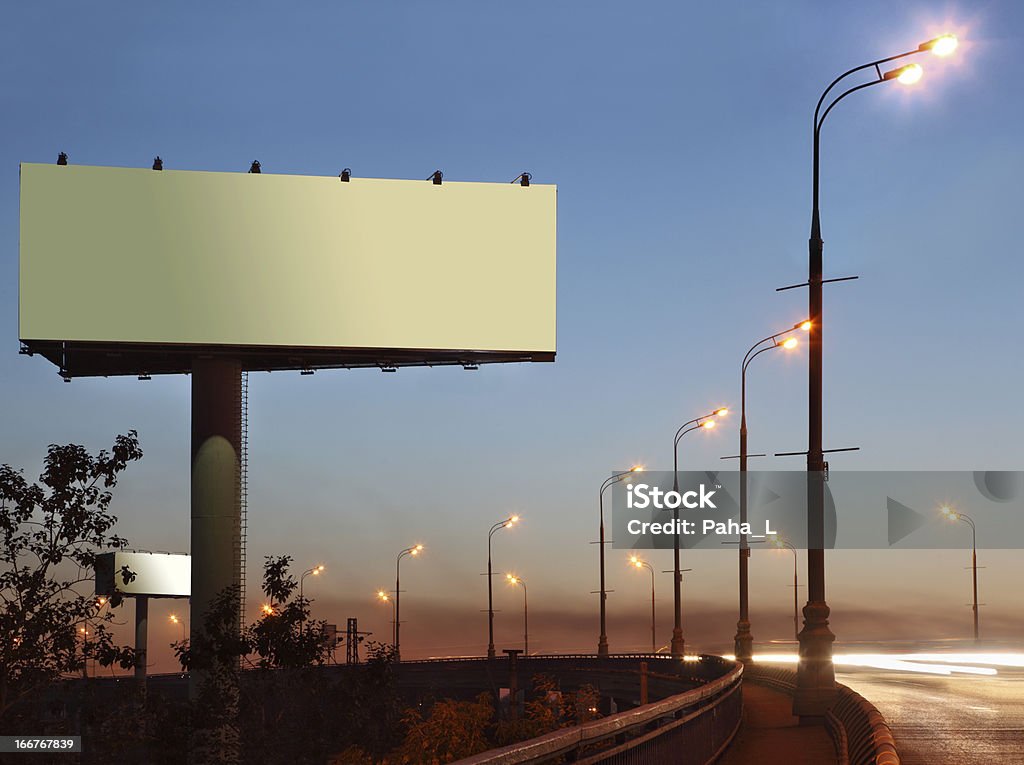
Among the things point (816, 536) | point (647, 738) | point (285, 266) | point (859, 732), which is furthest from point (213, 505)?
point (647, 738)

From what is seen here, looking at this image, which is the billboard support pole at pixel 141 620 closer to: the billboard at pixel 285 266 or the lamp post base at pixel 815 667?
the billboard at pixel 285 266

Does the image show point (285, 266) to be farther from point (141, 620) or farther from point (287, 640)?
point (141, 620)

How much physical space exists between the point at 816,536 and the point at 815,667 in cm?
232

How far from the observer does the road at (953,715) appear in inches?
769

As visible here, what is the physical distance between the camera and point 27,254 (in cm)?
7000

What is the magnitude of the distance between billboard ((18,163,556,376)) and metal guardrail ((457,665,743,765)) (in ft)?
167

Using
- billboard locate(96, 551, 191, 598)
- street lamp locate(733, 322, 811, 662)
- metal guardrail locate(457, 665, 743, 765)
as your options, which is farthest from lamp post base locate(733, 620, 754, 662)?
billboard locate(96, 551, 191, 598)

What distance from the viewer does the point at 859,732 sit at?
18.9 meters

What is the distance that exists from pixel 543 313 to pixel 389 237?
357 inches

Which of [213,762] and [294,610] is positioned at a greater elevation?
[294,610]

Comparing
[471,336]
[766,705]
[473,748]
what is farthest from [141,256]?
[766,705]

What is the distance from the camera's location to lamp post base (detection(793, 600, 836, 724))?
24969 mm

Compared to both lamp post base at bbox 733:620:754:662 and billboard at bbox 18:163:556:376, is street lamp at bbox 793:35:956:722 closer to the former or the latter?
lamp post base at bbox 733:620:754:662

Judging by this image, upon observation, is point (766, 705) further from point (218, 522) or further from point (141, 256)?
point (141, 256)
